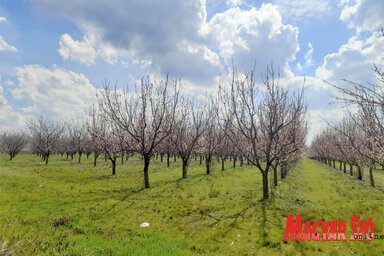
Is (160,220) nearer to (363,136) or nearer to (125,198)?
(125,198)

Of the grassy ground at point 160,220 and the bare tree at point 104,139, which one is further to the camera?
the bare tree at point 104,139

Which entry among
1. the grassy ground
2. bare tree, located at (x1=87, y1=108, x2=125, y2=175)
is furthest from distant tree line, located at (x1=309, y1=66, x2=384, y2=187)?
bare tree, located at (x1=87, y1=108, x2=125, y2=175)

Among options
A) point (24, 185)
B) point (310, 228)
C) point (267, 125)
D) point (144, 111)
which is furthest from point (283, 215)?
point (24, 185)

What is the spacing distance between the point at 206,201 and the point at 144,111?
8950mm

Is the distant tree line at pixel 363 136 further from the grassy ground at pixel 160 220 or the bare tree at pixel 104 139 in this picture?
the bare tree at pixel 104 139

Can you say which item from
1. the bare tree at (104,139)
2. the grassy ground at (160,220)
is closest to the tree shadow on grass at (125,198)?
the grassy ground at (160,220)

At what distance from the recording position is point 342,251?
31.9 feet

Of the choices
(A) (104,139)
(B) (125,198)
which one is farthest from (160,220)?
(A) (104,139)

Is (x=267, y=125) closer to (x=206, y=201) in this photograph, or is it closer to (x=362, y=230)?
(x=206, y=201)

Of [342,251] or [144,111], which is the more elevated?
[144,111]

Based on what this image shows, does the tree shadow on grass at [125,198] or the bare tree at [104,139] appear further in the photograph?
the bare tree at [104,139]

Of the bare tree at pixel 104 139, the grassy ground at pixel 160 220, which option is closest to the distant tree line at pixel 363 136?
the grassy ground at pixel 160 220

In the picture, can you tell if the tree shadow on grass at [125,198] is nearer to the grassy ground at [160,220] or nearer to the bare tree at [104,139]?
the grassy ground at [160,220]

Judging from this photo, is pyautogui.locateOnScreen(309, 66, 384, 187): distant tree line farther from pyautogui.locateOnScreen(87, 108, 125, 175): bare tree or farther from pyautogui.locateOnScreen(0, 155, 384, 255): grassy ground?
pyautogui.locateOnScreen(87, 108, 125, 175): bare tree
